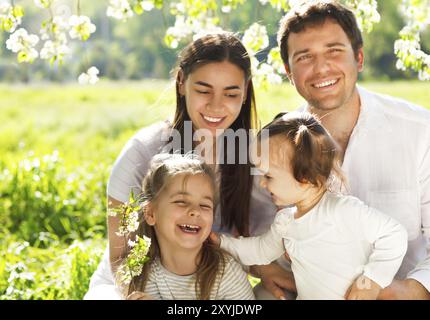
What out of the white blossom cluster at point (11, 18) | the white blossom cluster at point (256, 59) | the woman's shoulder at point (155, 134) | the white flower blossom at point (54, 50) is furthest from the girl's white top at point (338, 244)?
the white blossom cluster at point (11, 18)

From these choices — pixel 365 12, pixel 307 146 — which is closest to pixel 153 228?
pixel 307 146

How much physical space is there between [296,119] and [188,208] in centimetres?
44

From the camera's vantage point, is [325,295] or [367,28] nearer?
[325,295]

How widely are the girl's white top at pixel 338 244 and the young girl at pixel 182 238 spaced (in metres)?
0.22

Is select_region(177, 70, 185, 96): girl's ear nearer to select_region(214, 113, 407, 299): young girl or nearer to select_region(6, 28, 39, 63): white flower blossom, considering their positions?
select_region(214, 113, 407, 299): young girl

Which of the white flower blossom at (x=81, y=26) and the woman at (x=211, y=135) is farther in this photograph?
the white flower blossom at (x=81, y=26)

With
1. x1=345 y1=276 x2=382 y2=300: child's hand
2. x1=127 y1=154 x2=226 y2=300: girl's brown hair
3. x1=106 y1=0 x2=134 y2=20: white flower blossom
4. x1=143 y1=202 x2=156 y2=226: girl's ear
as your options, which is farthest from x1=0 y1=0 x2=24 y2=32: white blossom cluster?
x1=345 y1=276 x2=382 y2=300: child's hand

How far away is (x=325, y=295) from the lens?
7.55ft

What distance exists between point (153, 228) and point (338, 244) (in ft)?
2.00

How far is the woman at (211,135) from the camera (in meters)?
2.46

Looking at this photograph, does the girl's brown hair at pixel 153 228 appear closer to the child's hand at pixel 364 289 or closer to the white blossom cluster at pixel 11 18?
the child's hand at pixel 364 289

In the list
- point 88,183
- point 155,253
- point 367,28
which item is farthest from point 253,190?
point 88,183

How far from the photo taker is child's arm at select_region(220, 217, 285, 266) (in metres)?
2.41
